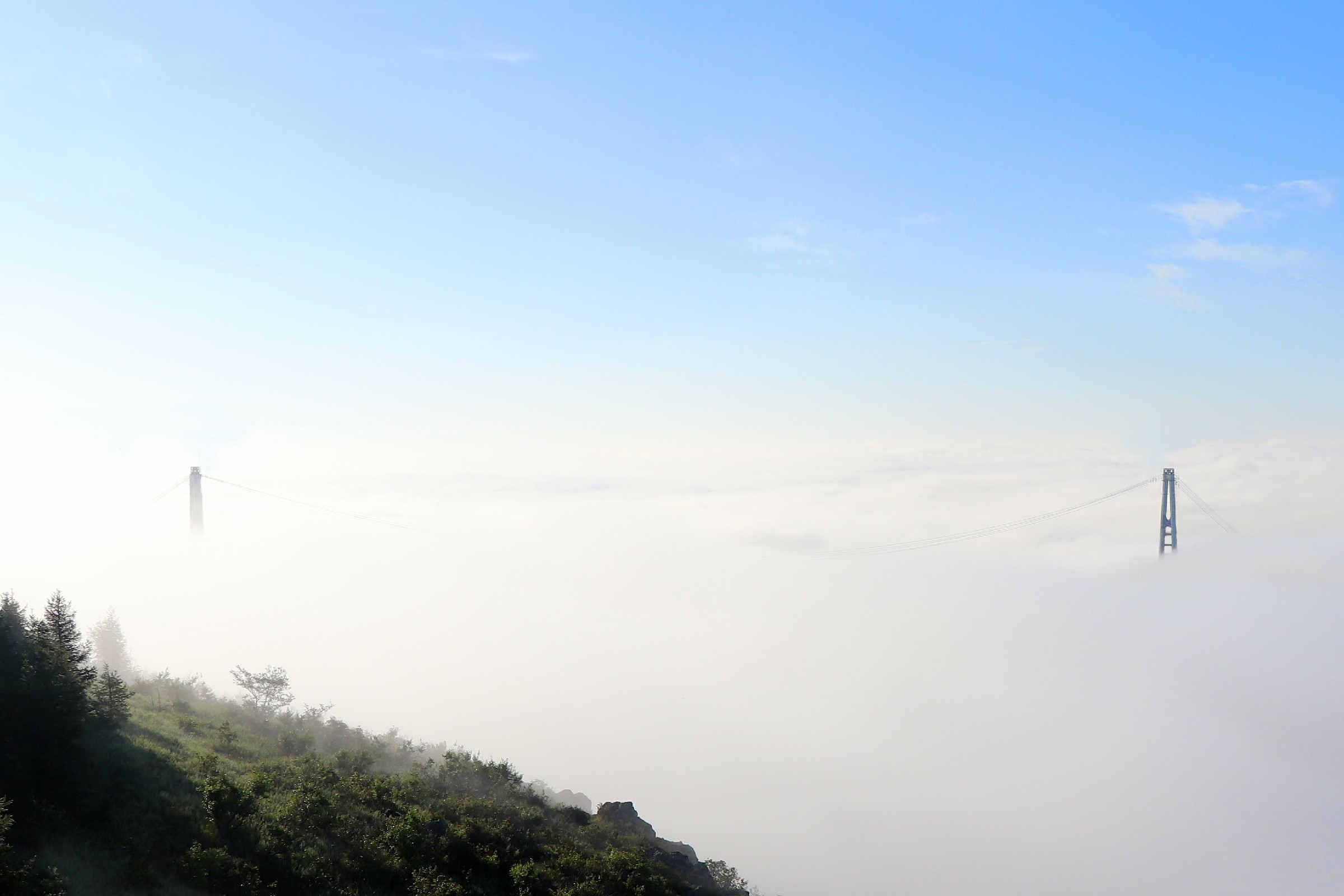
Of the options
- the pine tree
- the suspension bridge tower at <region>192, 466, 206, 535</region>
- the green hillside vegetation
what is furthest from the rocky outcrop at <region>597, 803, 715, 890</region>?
the suspension bridge tower at <region>192, 466, 206, 535</region>

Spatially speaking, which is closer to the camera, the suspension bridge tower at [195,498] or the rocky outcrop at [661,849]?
the rocky outcrop at [661,849]

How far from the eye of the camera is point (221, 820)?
28797 mm

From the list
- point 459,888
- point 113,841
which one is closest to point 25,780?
point 113,841

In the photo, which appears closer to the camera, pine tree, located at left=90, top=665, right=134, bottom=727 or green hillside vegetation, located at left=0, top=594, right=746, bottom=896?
green hillside vegetation, located at left=0, top=594, right=746, bottom=896

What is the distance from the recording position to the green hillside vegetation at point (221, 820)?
2555 cm

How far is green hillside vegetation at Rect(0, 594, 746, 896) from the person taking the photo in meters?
25.5

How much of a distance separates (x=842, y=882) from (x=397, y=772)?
18959 cm

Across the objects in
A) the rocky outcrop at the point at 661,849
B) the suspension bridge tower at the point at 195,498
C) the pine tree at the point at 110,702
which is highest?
the suspension bridge tower at the point at 195,498

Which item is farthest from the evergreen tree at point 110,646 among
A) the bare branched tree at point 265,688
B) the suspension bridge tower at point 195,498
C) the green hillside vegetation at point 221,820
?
the suspension bridge tower at point 195,498

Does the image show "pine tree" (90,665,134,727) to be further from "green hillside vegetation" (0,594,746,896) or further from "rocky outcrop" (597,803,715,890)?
"rocky outcrop" (597,803,715,890)

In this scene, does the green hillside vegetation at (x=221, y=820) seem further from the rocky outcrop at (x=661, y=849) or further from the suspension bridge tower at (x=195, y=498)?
the suspension bridge tower at (x=195, y=498)

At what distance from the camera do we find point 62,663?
3053 cm

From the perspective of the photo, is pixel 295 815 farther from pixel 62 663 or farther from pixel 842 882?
pixel 842 882

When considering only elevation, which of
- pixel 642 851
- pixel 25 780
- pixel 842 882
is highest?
pixel 25 780
